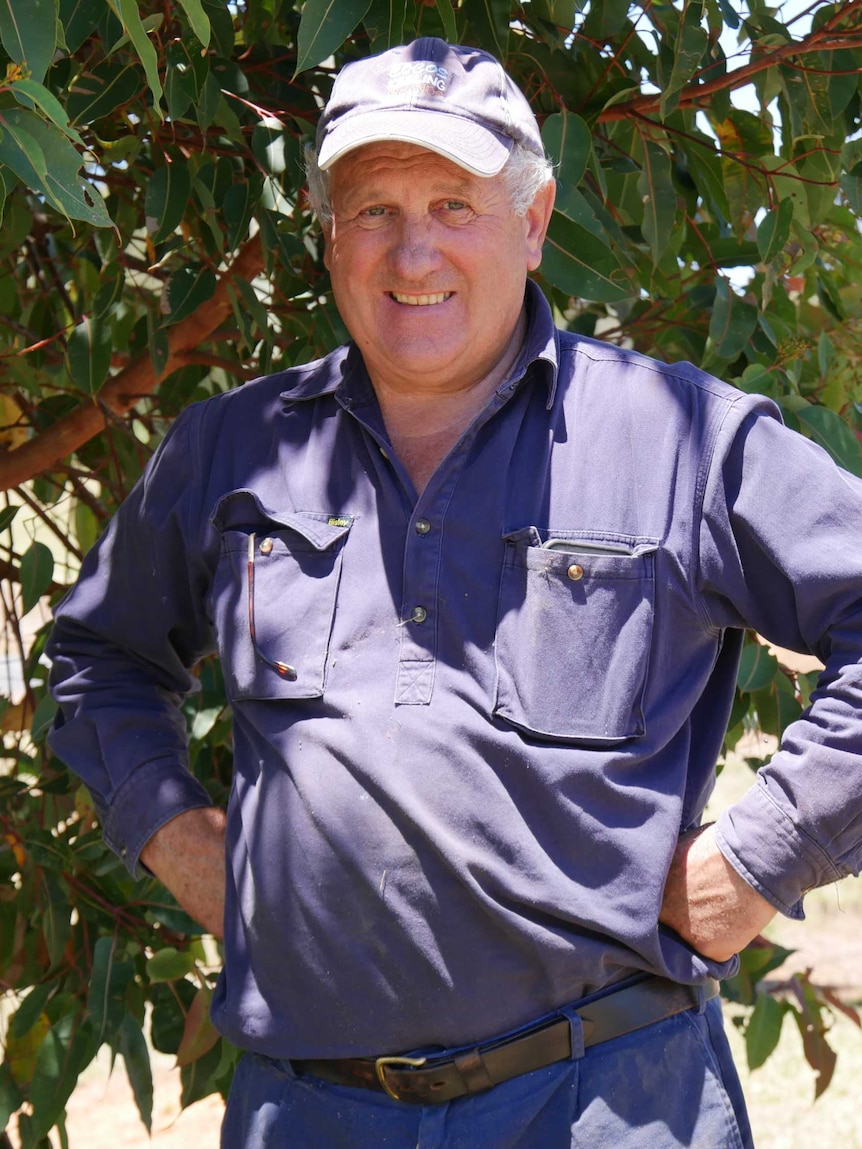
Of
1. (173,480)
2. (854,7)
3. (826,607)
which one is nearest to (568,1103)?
(826,607)

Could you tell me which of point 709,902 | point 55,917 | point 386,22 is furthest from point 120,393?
point 709,902

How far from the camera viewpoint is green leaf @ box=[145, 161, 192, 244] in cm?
229

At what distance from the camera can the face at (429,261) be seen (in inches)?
72.2

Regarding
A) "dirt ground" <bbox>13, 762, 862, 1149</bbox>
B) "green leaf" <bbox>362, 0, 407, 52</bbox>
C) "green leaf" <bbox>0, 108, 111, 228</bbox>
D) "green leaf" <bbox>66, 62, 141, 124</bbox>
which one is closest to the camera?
"green leaf" <bbox>0, 108, 111, 228</bbox>

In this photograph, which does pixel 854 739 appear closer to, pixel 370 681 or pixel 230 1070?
pixel 370 681

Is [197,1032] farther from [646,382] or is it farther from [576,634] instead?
[646,382]

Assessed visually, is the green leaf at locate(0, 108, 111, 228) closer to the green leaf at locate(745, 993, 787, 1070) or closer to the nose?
the nose

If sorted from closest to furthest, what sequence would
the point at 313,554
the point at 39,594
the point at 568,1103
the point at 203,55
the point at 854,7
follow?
the point at 568,1103
the point at 313,554
the point at 203,55
the point at 854,7
the point at 39,594

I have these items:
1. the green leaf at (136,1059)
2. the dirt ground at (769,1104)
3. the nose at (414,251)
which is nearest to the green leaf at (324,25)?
the nose at (414,251)

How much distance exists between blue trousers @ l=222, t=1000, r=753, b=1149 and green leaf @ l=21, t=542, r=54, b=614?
3.66 feet

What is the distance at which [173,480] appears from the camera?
2061 millimetres

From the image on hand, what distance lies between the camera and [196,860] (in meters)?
2.00

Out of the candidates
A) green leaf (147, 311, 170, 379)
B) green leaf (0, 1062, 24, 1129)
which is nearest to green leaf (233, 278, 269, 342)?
green leaf (147, 311, 170, 379)

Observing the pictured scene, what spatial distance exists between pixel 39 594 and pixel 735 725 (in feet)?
4.20
